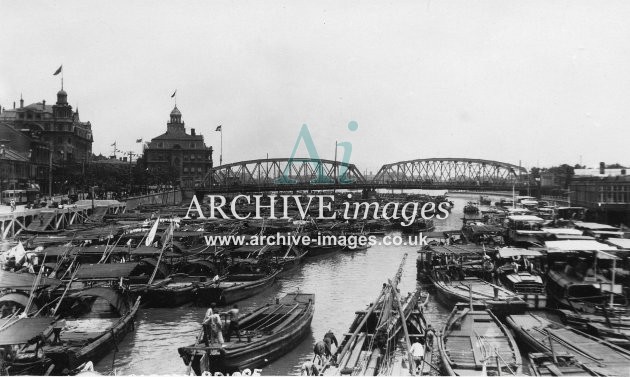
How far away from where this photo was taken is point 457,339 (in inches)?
796

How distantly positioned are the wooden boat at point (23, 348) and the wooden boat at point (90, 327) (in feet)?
1.34

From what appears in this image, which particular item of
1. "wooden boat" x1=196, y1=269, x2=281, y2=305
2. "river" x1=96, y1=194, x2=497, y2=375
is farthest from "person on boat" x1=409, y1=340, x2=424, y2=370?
"wooden boat" x1=196, y1=269, x2=281, y2=305

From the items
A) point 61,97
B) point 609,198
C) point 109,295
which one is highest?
point 61,97

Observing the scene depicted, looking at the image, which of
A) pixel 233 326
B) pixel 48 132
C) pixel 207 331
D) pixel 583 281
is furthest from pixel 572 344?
pixel 48 132

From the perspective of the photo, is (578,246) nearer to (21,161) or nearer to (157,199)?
(21,161)

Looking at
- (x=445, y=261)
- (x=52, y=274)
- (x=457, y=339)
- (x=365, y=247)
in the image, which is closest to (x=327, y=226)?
(x=365, y=247)

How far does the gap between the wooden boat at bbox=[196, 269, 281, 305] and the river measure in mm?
622

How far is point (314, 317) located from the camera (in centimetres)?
2997

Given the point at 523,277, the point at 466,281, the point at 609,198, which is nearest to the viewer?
the point at 523,277

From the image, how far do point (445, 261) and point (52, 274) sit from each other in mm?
26966

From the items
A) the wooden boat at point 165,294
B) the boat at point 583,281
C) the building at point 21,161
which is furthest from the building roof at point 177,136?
the boat at point 583,281

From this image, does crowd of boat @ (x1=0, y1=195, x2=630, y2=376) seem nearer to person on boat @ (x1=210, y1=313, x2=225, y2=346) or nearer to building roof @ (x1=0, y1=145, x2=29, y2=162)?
person on boat @ (x1=210, y1=313, x2=225, y2=346)

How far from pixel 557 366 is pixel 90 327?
64.0 ft

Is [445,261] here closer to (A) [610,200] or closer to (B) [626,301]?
(B) [626,301]
